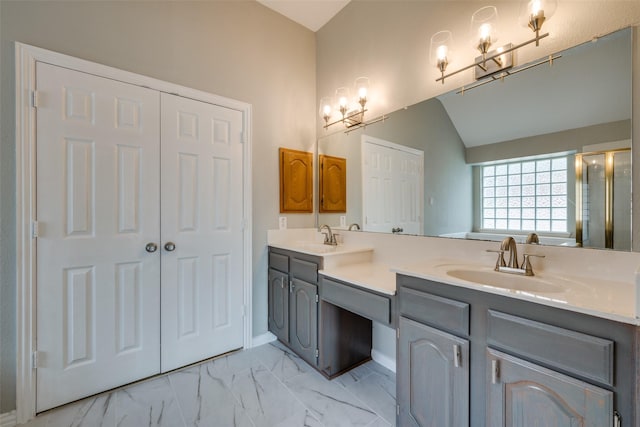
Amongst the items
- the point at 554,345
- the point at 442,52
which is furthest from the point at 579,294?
the point at 442,52

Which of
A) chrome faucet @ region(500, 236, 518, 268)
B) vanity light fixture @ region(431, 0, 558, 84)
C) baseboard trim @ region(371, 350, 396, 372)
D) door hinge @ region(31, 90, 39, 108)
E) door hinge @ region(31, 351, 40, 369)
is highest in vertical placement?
vanity light fixture @ region(431, 0, 558, 84)

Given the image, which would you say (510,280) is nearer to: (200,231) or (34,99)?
(200,231)

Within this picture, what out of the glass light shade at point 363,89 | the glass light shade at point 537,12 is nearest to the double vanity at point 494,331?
the glass light shade at point 537,12

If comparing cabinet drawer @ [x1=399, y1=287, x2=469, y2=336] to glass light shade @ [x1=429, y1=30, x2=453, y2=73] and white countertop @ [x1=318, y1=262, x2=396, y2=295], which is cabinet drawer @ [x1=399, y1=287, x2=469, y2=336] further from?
glass light shade @ [x1=429, y1=30, x2=453, y2=73]

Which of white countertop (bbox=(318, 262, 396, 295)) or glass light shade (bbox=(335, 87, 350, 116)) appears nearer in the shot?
white countertop (bbox=(318, 262, 396, 295))

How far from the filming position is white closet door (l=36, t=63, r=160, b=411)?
157 cm

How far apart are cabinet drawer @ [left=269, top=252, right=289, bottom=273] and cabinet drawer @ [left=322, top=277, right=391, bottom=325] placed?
0.49 meters

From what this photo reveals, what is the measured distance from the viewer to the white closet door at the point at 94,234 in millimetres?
1565

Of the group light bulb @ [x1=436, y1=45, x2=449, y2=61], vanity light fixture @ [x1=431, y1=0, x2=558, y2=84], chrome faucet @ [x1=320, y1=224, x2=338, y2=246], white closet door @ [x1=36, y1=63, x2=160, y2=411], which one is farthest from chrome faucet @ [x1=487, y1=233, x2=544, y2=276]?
white closet door @ [x1=36, y1=63, x2=160, y2=411]

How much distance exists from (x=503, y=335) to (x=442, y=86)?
4.75ft

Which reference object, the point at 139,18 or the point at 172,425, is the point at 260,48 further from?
the point at 172,425

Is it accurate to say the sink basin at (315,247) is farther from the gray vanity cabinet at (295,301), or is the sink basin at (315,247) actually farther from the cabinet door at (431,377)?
the cabinet door at (431,377)

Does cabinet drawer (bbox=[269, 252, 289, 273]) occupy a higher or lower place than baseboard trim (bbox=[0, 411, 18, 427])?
higher

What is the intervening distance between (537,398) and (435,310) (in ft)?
1.34
